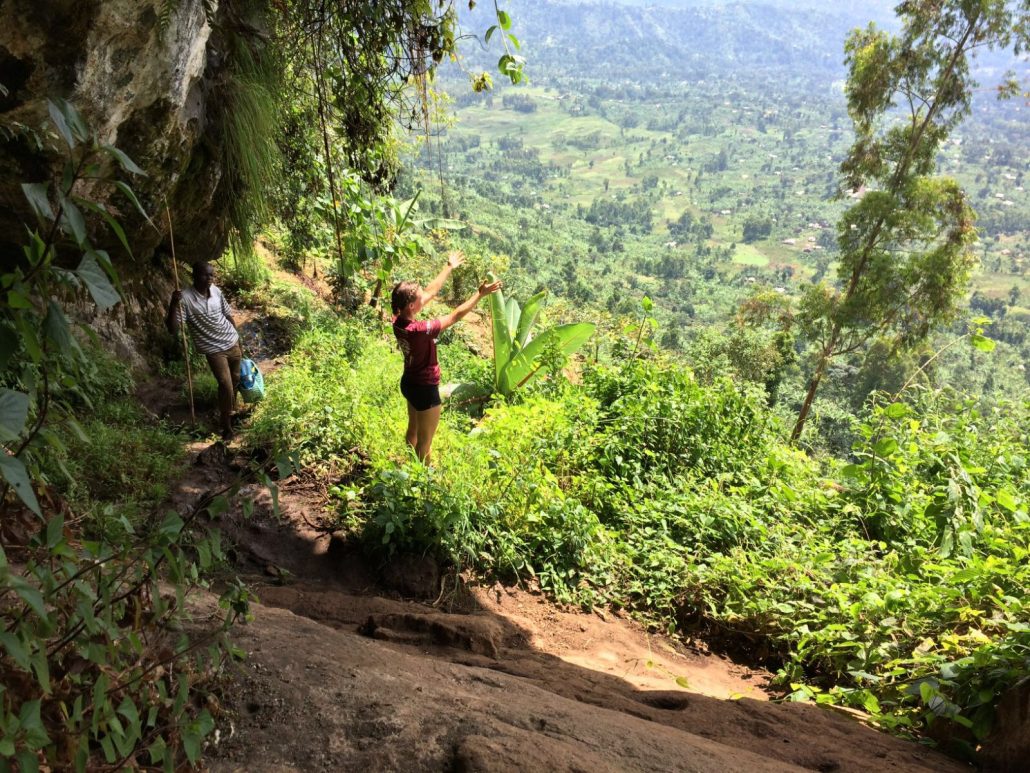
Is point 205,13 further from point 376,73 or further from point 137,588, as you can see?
point 137,588

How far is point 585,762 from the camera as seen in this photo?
1.53 meters

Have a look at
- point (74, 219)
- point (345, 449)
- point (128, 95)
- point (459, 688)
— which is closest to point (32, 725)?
point (74, 219)

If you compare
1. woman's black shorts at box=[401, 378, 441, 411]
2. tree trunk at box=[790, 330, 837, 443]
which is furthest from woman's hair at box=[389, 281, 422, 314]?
tree trunk at box=[790, 330, 837, 443]

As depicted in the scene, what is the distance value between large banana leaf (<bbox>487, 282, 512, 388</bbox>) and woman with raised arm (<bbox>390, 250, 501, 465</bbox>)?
1.99 metres

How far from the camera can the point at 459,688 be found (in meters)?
1.91

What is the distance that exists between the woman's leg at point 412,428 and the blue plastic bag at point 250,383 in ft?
4.74

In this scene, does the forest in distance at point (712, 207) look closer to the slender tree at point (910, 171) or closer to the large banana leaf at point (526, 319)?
the slender tree at point (910, 171)

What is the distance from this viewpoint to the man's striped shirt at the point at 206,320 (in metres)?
4.53

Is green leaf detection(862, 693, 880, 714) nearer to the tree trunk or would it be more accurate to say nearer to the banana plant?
the banana plant

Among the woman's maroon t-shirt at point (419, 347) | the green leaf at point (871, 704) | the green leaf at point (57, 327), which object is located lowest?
the green leaf at point (871, 704)

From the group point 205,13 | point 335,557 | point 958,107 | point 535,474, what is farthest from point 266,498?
point 958,107

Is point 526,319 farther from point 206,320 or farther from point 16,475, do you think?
point 16,475

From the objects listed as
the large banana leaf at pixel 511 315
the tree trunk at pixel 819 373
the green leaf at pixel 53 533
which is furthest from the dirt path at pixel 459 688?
the tree trunk at pixel 819 373

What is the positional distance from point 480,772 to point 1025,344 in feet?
210
